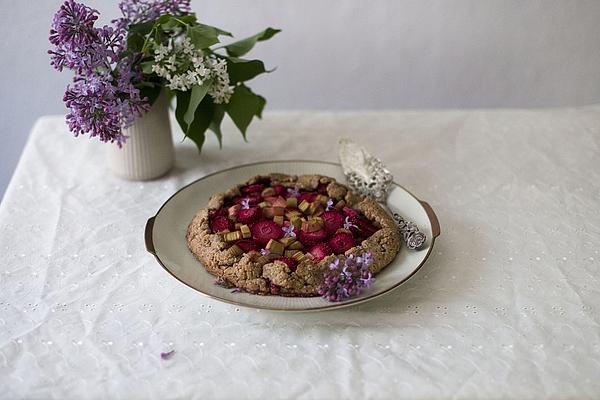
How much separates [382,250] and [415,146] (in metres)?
0.50

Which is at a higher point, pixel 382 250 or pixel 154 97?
pixel 154 97

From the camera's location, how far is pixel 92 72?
114 centimetres

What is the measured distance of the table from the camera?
86 centimetres

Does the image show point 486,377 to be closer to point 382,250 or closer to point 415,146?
point 382,250

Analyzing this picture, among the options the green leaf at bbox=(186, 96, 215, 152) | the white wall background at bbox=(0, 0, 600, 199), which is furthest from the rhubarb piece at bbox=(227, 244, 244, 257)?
the white wall background at bbox=(0, 0, 600, 199)

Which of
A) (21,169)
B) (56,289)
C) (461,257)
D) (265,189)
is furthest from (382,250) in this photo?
(21,169)

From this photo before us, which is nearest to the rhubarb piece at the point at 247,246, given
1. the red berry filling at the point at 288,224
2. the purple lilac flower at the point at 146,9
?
the red berry filling at the point at 288,224

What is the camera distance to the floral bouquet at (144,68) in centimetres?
112

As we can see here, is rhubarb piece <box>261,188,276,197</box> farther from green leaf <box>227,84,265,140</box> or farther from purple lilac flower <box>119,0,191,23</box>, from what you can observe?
purple lilac flower <box>119,0,191,23</box>

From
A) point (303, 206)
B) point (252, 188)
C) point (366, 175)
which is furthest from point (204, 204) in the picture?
point (366, 175)

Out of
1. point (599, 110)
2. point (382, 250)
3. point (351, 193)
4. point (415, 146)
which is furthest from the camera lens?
point (599, 110)

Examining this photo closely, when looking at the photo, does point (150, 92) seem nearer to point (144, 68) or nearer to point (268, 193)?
point (144, 68)

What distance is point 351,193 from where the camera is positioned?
1177mm

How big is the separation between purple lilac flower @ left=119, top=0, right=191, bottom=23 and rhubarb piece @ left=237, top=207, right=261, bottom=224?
43 centimetres
